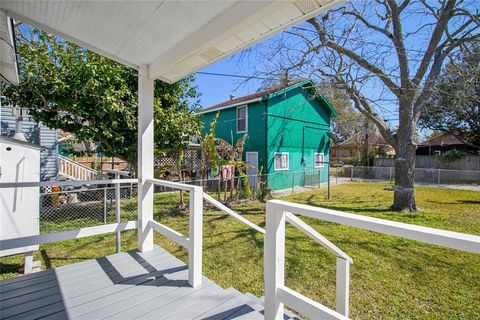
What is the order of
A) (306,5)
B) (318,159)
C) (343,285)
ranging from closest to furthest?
(306,5) → (343,285) → (318,159)

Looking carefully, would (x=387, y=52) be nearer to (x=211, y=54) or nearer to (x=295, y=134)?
(x=211, y=54)

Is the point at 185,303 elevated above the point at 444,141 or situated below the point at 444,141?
below

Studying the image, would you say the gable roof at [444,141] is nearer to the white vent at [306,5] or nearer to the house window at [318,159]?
the house window at [318,159]

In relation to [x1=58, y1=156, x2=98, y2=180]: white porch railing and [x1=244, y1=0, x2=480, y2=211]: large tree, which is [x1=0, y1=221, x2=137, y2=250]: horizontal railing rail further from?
[x1=58, y1=156, x2=98, y2=180]: white porch railing

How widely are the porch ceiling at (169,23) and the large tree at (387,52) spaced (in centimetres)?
596

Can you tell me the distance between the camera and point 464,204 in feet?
31.0

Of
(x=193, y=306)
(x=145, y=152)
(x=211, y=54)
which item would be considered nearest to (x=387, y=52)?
(x=211, y=54)

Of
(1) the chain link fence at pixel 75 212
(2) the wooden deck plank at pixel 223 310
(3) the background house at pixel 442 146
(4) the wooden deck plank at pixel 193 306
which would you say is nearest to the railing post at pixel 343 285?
(2) the wooden deck plank at pixel 223 310

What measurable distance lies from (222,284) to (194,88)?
6660 mm

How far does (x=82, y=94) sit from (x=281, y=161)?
32.8 ft

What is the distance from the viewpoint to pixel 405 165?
28.5ft

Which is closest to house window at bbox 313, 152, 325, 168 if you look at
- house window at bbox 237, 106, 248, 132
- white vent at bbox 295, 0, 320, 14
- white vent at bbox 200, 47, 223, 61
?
house window at bbox 237, 106, 248, 132

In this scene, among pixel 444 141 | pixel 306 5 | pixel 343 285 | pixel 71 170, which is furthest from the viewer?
pixel 444 141

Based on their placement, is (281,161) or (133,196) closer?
(133,196)
